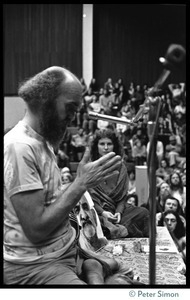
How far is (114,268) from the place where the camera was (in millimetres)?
1391

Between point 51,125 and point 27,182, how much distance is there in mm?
173

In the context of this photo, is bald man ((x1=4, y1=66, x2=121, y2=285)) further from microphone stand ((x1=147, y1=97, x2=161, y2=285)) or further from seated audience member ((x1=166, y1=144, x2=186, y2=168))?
seated audience member ((x1=166, y1=144, x2=186, y2=168))

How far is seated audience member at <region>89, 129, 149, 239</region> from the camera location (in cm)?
171

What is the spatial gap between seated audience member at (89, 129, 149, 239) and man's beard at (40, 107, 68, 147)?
1.43ft

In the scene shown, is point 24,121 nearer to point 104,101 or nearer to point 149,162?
point 149,162

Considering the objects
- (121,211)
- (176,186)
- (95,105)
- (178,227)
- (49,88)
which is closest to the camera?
(49,88)

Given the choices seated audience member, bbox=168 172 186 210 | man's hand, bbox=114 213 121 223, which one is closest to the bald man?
man's hand, bbox=114 213 121 223

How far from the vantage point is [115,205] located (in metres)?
1.86

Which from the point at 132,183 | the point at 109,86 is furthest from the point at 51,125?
the point at 109,86

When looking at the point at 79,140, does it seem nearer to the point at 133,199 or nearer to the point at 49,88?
the point at 133,199

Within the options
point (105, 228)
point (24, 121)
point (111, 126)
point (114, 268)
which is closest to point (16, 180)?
point (24, 121)

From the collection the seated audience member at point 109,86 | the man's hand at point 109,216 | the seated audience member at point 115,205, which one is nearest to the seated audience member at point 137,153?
the seated audience member at point 115,205

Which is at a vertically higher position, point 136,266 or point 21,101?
point 21,101

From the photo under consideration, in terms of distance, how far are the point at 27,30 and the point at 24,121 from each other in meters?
0.97
